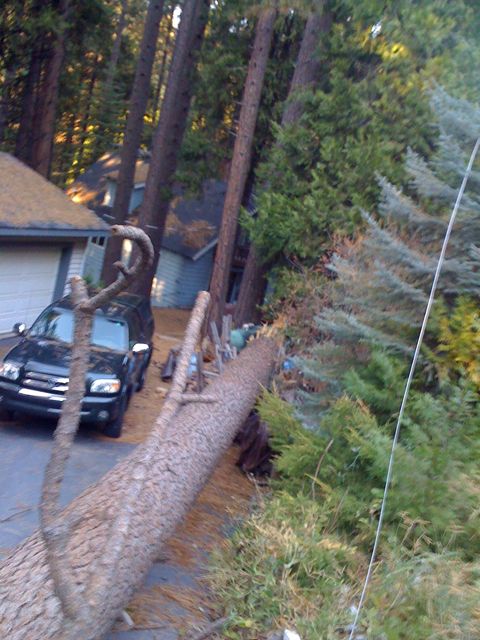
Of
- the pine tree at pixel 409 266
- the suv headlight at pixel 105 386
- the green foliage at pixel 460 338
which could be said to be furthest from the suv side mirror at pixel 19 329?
the green foliage at pixel 460 338

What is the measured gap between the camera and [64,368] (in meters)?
10.0

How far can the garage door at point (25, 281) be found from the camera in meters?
15.5

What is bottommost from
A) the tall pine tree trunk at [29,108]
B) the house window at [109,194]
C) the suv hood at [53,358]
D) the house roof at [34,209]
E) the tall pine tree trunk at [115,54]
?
the suv hood at [53,358]

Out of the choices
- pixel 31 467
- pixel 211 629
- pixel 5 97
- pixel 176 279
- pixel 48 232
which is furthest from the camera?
pixel 176 279

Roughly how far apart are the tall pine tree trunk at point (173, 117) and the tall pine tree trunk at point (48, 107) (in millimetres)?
3434

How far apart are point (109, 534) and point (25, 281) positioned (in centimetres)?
1354

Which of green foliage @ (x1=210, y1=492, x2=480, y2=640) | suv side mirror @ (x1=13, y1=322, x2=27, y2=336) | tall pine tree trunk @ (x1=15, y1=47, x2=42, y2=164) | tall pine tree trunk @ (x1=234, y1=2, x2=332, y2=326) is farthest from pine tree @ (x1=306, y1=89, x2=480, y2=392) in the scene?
tall pine tree trunk @ (x1=15, y1=47, x2=42, y2=164)

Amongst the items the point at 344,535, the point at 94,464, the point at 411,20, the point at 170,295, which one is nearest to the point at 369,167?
the point at 411,20

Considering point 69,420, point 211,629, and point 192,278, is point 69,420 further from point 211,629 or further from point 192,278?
point 192,278

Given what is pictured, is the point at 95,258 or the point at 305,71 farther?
the point at 95,258

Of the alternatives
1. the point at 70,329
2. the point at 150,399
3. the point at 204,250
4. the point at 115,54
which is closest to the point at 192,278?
the point at 204,250

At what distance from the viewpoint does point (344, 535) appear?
5.88 metres

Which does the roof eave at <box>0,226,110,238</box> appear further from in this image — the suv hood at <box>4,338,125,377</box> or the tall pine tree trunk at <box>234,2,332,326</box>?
the tall pine tree trunk at <box>234,2,332,326</box>

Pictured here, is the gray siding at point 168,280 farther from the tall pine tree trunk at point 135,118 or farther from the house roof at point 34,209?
the house roof at point 34,209
